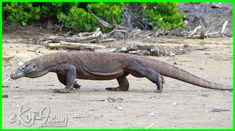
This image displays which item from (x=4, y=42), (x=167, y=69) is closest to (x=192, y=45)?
(x=4, y=42)

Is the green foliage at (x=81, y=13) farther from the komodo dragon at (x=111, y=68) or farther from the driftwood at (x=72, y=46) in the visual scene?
the komodo dragon at (x=111, y=68)

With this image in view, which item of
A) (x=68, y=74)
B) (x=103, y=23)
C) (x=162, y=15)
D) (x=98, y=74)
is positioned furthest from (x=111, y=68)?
(x=162, y=15)

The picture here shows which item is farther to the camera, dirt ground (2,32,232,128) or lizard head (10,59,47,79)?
lizard head (10,59,47,79)

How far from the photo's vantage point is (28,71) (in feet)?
25.1

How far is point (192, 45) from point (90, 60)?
544 centimetres

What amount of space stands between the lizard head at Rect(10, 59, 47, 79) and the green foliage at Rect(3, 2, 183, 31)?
6.14 meters

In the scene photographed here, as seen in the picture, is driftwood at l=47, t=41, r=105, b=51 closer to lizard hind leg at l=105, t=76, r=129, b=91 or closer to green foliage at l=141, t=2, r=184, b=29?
green foliage at l=141, t=2, r=184, b=29

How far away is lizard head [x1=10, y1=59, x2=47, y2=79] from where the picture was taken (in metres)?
7.60

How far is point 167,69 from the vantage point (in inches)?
314

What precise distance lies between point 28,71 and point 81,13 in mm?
6525

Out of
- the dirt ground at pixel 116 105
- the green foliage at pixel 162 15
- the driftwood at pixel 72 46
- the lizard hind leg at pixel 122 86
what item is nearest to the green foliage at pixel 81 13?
the green foliage at pixel 162 15

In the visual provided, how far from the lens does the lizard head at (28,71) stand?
299 inches

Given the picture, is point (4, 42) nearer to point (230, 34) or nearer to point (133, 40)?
point (133, 40)

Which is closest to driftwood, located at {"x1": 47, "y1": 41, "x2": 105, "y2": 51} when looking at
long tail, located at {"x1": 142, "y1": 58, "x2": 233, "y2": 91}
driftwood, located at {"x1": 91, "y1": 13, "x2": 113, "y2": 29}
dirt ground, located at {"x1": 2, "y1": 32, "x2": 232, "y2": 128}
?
dirt ground, located at {"x1": 2, "y1": 32, "x2": 232, "y2": 128}
